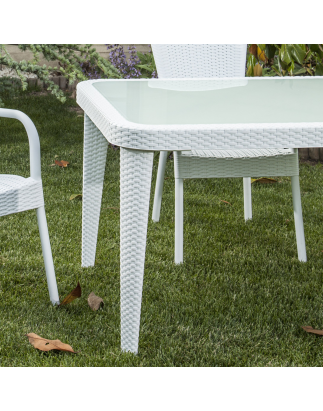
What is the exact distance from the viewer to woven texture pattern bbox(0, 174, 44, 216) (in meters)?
1.66

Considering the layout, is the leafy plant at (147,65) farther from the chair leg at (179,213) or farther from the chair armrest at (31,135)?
the chair armrest at (31,135)

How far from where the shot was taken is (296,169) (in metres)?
2.16

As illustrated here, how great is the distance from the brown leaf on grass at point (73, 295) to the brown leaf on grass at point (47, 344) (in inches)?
10.7

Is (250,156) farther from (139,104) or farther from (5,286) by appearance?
(5,286)

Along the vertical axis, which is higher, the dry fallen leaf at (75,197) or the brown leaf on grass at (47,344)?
the brown leaf on grass at (47,344)

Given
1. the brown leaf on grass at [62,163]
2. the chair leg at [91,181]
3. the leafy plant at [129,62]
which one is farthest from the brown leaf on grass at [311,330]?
the leafy plant at [129,62]

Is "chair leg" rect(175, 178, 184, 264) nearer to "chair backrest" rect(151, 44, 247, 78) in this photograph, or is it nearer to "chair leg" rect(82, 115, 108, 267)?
"chair leg" rect(82, 115, 108, 267)

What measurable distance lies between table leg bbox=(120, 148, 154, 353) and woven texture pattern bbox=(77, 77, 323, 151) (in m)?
0.09

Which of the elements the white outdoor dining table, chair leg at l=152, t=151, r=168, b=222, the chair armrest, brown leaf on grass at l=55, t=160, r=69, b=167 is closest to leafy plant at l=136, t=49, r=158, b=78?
brown leaf on grass at l=55, t=160, r=69, b=167

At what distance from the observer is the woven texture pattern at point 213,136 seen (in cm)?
132

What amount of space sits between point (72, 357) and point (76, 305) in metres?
0.35

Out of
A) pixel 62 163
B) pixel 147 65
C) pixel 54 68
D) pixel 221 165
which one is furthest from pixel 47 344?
pixel 147 65

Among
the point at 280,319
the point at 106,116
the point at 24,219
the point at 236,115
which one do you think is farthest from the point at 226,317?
the point at 24,219

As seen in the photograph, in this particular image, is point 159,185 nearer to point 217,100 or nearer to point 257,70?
point 217,100
